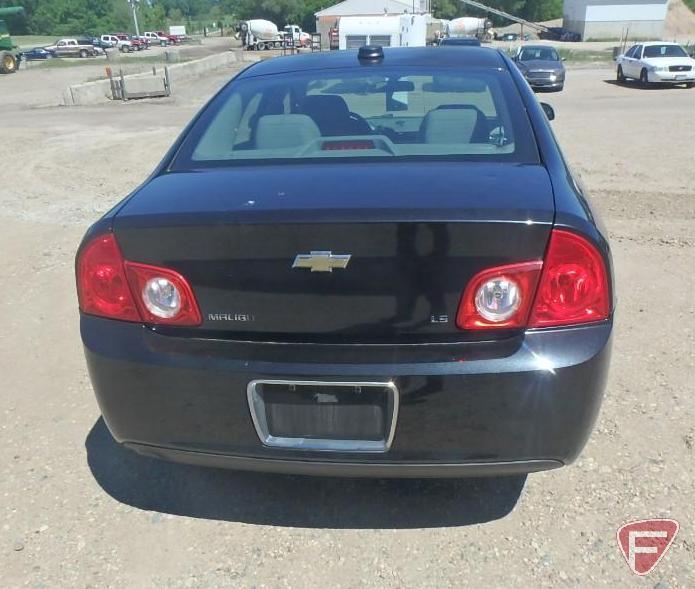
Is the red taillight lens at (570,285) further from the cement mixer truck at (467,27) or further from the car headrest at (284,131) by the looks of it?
the cement mixer truck at (467,27)

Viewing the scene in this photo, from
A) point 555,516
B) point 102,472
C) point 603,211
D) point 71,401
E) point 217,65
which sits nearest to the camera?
point 555,516

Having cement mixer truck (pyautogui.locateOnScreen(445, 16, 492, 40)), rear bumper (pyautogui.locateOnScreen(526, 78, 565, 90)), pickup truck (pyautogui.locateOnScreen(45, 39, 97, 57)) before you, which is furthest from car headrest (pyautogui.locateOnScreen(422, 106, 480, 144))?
cement mixer truck (pyautogui.locateOnScreen(445, 16, 492, 40))

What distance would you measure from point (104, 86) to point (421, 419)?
22388 millimetres

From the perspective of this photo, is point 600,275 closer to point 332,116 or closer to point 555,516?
point 555,516

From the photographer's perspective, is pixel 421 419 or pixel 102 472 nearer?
pixel 421 419

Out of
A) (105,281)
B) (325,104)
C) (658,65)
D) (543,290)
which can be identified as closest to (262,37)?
(658,65)

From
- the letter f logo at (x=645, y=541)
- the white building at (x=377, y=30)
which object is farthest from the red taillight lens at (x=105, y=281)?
the white building at (x=377, y=30)

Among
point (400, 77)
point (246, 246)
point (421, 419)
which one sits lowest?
point (421, 419)

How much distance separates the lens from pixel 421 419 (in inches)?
79.7

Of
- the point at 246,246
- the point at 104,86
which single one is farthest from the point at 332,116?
the point at 104,86

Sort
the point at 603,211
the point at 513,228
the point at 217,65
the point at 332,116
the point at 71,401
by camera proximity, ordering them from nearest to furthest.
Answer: the point at 513,228, the point at 332,116, the point at 71,401, the point at 603,211, the point at 217,65

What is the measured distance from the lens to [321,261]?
1960 mm

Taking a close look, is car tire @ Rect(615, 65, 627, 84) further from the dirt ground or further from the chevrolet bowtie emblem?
the chevrolet bowtie emblem

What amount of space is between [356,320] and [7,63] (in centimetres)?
4031
